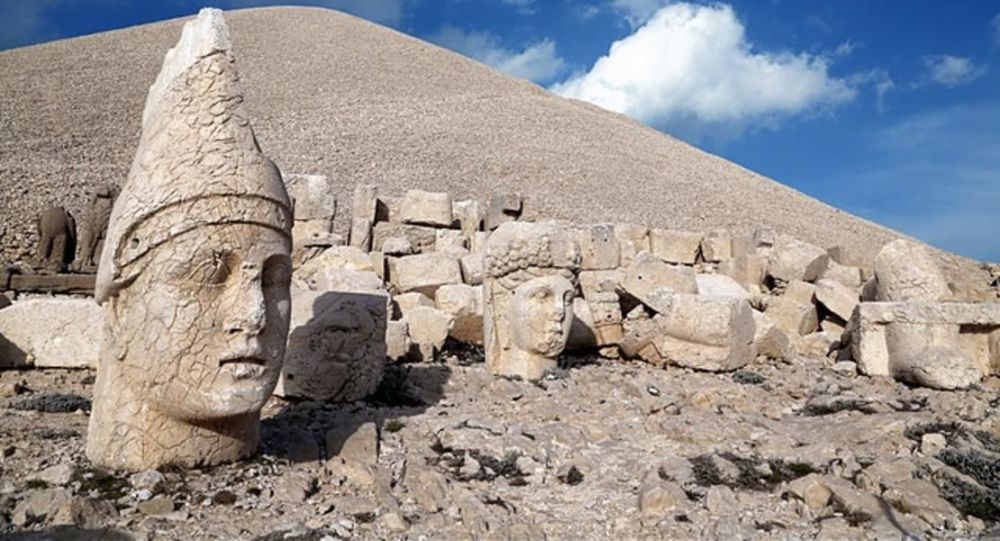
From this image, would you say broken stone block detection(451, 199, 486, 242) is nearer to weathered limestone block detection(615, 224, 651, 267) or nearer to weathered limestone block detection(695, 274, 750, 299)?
weathered limestone block detection(615, 224, 651, 267)

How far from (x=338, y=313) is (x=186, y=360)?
256 cm

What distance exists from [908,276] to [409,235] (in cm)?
768

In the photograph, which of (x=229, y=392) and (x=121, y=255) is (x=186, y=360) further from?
(x=121, y=255)

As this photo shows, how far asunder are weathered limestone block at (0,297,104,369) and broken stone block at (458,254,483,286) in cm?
490

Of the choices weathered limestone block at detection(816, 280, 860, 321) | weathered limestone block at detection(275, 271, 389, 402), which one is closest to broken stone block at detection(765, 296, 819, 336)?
weathered limestone block at detection(816, 280, 860, 321)

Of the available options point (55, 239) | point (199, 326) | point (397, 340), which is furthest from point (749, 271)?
point (55, 239)

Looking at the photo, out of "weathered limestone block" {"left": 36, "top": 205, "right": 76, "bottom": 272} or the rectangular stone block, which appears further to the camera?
"weathered limestone block" {"left": 36, "top": 205, "right": 76, "bottom": 272}

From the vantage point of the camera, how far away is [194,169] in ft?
14.0

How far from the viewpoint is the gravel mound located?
72.7 feet

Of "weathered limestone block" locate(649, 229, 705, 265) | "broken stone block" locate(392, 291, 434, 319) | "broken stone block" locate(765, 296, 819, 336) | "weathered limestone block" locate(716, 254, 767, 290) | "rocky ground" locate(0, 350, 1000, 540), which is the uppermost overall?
"weathered limestone block" locate(649, 229, 705, 265)

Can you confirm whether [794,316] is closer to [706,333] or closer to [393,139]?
[706,333]

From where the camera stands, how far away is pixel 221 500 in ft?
13.3

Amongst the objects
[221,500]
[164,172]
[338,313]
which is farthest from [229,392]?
[338,313]

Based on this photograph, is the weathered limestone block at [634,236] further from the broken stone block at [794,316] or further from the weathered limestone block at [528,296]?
the weathered limestone block at [528,296]
